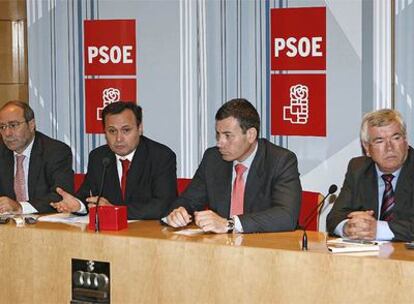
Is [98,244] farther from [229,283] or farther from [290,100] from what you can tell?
[290,100]

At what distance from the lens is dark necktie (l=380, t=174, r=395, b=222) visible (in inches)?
167

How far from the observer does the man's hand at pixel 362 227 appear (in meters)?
3.95

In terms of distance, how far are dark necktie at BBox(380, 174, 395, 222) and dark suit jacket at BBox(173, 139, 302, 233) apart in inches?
16.2

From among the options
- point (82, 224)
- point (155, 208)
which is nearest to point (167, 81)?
point (155, 208)

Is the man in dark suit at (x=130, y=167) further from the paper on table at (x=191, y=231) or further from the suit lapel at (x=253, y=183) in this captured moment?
the paper on table at (x=191, y=231)

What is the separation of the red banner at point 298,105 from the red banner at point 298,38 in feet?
0.26

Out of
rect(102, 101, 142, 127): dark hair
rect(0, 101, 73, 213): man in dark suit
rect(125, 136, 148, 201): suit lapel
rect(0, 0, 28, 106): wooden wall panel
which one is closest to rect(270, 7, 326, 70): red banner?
rect(102, 101, 142, 127): dark hair

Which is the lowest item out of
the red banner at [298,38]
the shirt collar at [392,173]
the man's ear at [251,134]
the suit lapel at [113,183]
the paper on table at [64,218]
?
the paper on table at [64,218]

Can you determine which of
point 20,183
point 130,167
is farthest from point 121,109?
point 20,183

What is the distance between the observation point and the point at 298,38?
549 centimetres

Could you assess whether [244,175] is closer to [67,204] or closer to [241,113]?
[241,113]

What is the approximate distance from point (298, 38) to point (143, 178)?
4.37 feet

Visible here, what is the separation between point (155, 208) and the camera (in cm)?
483

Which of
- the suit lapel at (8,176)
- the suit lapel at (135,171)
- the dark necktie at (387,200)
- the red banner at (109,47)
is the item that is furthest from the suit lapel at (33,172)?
the dark necktie at (387,200)
